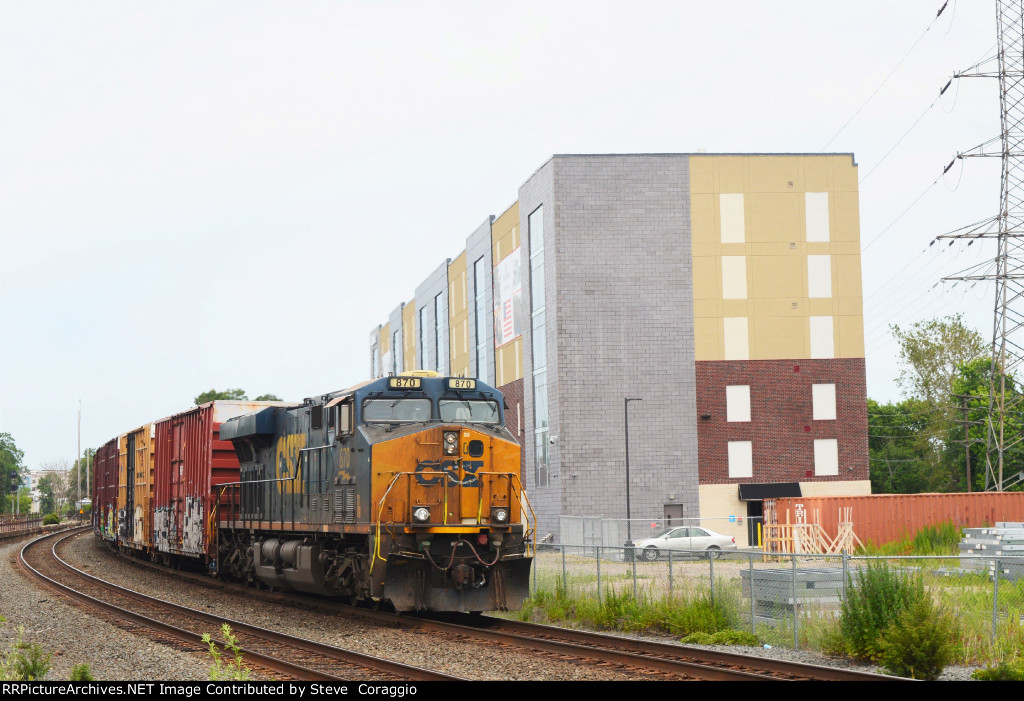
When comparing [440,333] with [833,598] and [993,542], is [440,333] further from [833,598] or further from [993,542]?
[833,598]

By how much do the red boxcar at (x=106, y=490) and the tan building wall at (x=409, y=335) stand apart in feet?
138

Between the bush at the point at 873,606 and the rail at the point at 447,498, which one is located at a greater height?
the rail at the point at 447,498

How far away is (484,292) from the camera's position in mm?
67375

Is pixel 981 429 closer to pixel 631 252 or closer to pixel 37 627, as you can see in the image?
pixel 631 252

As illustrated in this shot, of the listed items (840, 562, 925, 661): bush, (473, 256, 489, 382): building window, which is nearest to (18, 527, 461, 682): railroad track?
(840, 562, 925, 661): bush

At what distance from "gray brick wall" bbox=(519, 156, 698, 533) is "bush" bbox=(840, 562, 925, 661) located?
126ft

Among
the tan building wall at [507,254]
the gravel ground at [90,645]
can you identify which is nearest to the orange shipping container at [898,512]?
the tan building wall at [507,254]

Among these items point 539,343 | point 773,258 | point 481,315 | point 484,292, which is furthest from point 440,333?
point 773,258

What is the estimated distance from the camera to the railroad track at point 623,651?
12.6 meters

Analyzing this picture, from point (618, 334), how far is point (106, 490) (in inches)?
980

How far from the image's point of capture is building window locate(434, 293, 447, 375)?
78.9 metres

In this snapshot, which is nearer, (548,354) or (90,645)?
(90,645)

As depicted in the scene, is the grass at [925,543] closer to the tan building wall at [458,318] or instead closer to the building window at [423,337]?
the tan building wall at [458,318]
